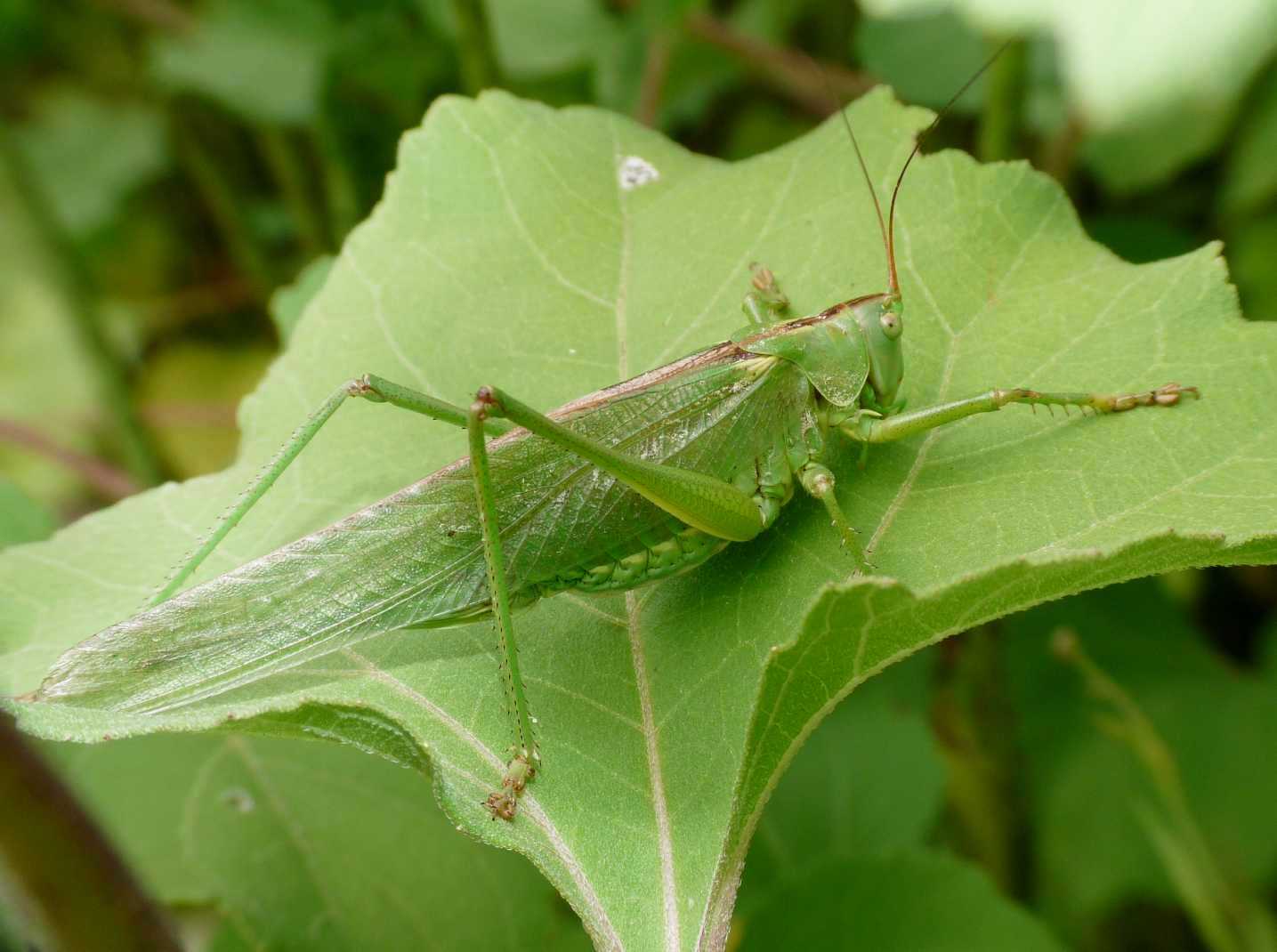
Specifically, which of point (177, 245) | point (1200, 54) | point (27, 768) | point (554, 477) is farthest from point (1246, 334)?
point (177, 245)

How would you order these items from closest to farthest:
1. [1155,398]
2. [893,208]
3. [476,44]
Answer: [1155,398] < [893,208] < [476,44]

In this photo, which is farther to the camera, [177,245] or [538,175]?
[177,245]

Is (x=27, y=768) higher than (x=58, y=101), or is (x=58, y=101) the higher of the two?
(x=58, y=101)

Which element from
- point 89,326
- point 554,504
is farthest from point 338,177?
point 554,504

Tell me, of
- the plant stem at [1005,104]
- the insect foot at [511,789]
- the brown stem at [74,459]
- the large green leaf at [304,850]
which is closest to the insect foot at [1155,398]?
the plant stem at [1005,104]

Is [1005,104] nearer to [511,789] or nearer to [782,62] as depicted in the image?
[782,62]

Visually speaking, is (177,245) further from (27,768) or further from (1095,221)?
(27,768)

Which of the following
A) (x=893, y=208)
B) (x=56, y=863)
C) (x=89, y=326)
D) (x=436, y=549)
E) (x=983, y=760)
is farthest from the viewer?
(x=89, y=326)
